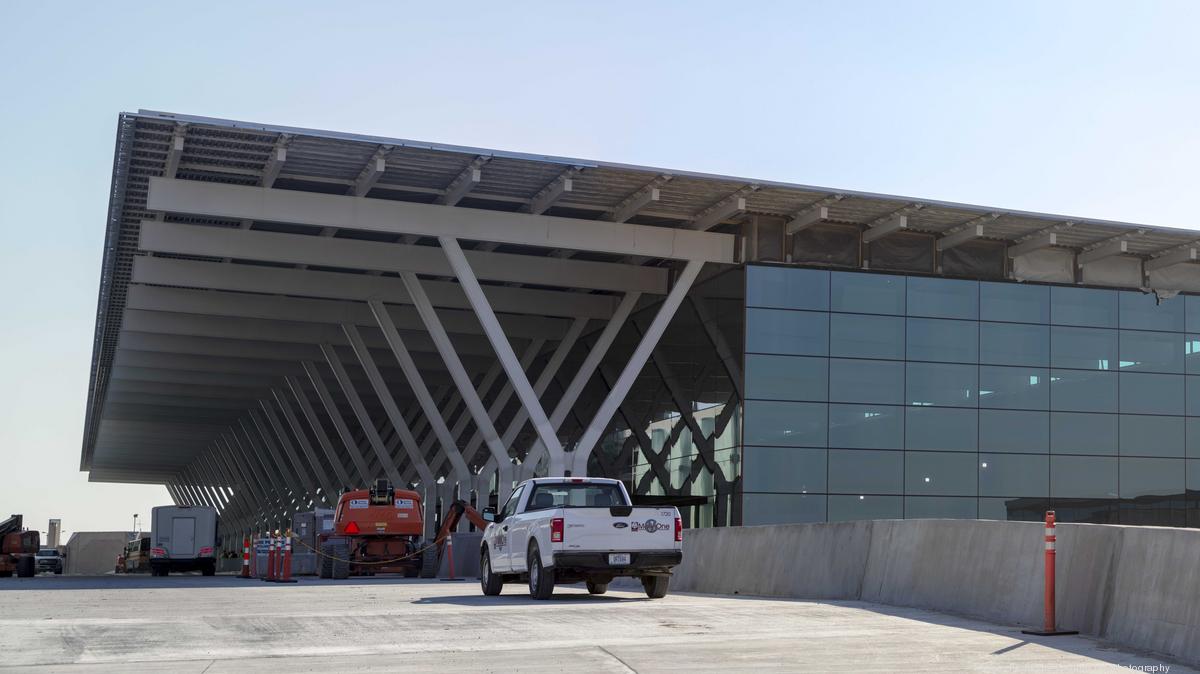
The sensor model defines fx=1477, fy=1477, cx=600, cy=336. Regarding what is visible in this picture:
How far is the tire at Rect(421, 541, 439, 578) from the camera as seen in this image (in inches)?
1396

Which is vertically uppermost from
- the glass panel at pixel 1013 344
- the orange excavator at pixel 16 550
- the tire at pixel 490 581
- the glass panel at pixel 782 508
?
the glass panel at pixel 1013 344

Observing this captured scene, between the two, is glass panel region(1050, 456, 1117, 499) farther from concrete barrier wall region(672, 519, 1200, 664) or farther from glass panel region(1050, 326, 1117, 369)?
concrete barrier wall region(672, 519, 1200, 664)

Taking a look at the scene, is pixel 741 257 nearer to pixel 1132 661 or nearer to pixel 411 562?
pixel 411 562

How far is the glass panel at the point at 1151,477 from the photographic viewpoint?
4216 cm

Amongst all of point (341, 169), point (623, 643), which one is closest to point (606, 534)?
point (623, 643)

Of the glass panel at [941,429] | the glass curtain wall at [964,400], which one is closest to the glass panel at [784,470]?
the glass curtain wall at [964,400]

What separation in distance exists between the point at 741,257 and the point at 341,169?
1132 cm

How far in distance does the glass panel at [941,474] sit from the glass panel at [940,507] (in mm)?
163

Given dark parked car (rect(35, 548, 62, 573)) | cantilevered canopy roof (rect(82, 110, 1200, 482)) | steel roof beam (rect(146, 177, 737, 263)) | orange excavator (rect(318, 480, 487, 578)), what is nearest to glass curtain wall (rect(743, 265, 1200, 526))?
cantilevered canopy roof (rect(82, 110, 1200, 482))

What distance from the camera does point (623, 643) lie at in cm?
1255

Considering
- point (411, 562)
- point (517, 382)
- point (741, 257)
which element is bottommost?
point (411, 562)

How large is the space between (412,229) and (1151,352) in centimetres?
2201

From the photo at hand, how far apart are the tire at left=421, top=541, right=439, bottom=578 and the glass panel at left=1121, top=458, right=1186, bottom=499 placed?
20.0 m

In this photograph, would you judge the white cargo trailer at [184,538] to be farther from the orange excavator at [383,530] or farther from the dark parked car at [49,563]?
the dark parked car at [49,563]
